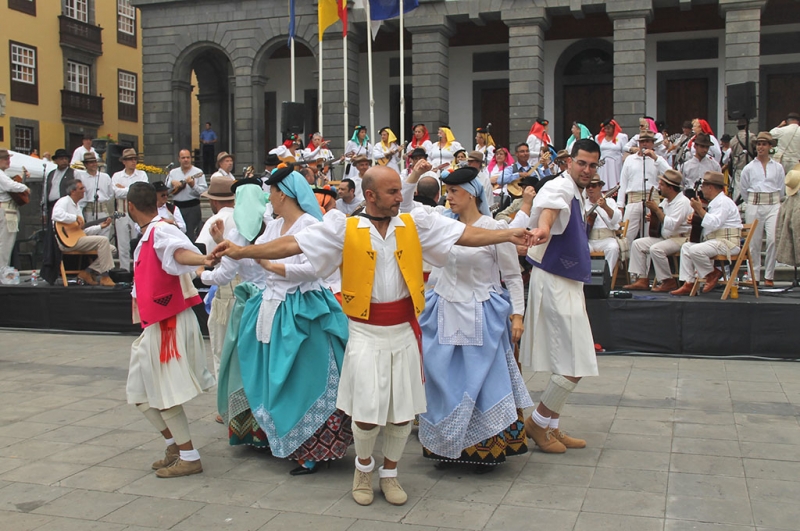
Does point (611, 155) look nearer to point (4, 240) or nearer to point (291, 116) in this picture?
point (291, 116)

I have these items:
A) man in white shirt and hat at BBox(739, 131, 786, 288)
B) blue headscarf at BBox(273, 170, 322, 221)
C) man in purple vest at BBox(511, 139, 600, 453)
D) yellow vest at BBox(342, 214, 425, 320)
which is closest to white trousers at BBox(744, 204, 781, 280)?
man in white shirt and hat at BBox(739, 131, 786, 288)

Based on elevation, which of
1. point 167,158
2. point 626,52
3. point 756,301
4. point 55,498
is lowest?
point 55,498

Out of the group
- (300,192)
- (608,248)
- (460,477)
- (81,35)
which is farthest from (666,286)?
(81,35)

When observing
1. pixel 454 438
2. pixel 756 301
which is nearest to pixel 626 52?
pixel 756 301

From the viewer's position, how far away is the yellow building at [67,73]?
33250 mm

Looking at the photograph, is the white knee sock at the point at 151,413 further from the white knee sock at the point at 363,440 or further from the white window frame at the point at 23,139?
the white window frame at the point at 23,139

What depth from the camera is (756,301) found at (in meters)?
9.04

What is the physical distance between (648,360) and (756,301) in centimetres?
141

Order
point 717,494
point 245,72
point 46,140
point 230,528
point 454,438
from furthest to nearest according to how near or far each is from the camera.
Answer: point 46,140 < point 245,72 < point 454,438 < point 717,494 < point 230,528

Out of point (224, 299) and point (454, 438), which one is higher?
point (224, 299)

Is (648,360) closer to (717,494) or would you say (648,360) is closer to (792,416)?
(792,416)

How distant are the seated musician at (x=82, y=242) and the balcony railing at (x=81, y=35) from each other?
26779mm

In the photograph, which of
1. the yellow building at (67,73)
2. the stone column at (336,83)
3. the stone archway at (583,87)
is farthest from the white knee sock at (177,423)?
the yellow building at (67,73)

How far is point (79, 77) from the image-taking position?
37.4 metres
